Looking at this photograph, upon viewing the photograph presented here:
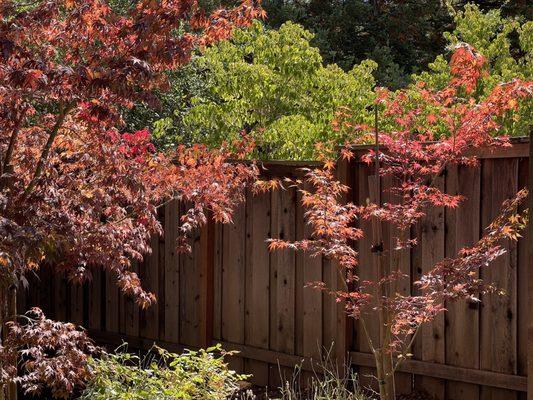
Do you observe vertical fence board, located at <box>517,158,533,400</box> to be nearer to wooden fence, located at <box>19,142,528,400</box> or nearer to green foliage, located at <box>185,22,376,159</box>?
wooden fence, located at <box>19,142,528,400</box>

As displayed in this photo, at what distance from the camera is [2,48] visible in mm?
4234

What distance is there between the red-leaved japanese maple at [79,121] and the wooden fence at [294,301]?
4.73ft

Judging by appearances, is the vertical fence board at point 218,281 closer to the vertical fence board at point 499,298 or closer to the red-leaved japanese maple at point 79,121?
the red-leaved japanese maple at point 79,121

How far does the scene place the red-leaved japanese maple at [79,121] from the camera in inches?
166

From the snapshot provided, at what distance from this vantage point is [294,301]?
6504 mm

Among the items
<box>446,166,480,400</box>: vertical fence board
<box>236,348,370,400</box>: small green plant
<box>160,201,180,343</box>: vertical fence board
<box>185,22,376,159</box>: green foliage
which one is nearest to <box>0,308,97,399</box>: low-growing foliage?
<box>236,348,370,400</box>: small green plant

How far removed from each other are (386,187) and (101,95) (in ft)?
7.14

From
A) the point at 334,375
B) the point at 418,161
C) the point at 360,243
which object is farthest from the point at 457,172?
the point at 334,375

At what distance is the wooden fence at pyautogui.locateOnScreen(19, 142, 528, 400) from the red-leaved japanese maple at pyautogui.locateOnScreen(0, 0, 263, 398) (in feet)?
4.73

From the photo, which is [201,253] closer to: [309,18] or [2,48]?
[2,48]

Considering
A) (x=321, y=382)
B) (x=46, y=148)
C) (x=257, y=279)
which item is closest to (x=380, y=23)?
Result: (x=257, y=279)

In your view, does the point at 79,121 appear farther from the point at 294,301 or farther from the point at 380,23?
the point at 380,23

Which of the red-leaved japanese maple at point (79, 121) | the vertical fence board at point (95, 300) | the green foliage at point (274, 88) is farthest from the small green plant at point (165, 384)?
the green foliage at point (274, 88)

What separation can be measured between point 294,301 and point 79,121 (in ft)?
7.27
